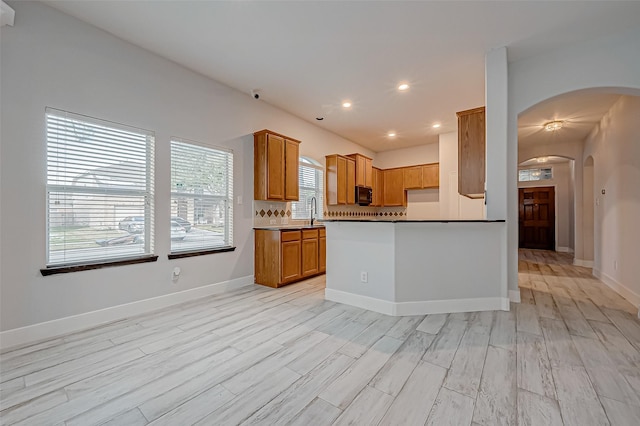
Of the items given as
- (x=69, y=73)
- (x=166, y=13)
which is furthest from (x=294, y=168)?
(x=69, y=73)

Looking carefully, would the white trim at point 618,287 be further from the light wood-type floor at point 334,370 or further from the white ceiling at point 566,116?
the white ceiling at point 566,116

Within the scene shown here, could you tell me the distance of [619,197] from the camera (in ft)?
12.2

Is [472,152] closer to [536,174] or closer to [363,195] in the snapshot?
[363,195]

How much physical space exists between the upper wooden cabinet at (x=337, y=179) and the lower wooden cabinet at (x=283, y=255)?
58.0 inches

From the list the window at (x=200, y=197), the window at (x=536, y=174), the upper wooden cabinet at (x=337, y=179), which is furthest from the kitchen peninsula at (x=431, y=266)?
the window at (x=536, y=174)

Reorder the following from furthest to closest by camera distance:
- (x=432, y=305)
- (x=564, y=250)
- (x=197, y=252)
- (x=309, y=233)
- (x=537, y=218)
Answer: (x=537, y=218), (x=564, y=250), (x=309, y=233), (x=197, y=252), (x=432, y=305)

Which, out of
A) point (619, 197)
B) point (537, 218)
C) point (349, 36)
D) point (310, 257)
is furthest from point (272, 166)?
point (537, 218)

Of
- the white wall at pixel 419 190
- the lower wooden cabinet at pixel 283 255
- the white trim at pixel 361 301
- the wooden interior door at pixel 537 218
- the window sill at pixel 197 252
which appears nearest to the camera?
the white trim at pixel 361 301

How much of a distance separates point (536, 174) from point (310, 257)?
8350 millimetres

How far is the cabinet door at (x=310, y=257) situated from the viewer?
4442 mm

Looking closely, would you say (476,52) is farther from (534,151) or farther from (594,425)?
(534,151)

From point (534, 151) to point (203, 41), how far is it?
7276 millimetres

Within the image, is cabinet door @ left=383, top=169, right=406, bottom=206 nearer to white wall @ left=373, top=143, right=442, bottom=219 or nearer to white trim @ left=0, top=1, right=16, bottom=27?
white wall @ left=373, top=143, right=442, bottom=219

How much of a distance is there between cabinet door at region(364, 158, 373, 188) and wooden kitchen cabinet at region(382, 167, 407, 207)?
29.1 inches
